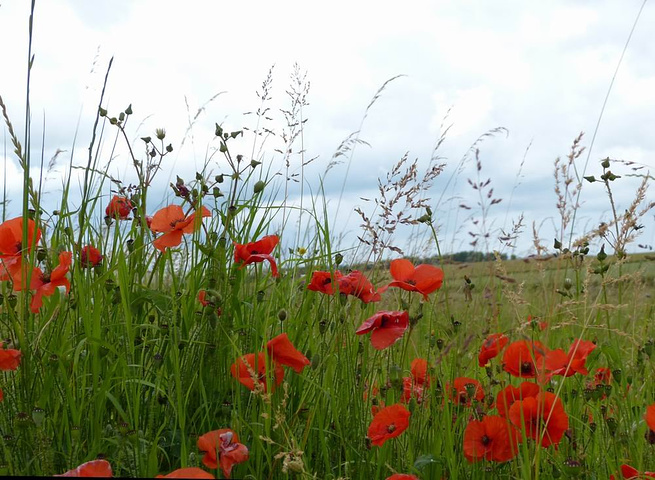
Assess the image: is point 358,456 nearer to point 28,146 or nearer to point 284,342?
point 284,342

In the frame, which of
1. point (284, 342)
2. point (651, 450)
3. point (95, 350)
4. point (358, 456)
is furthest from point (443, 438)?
point (95, 350)

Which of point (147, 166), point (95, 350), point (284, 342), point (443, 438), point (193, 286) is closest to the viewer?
point (284, 342)

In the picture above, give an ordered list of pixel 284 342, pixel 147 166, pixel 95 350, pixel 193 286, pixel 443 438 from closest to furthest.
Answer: pixel 284 342 < pixel 95 350 < pixel 443 438 < pixel 193 286 < pixel 147 166

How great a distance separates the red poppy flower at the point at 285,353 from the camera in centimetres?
129

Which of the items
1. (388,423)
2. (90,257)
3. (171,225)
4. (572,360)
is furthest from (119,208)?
(572,360)

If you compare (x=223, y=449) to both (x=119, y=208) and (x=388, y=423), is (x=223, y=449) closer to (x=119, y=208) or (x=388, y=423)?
(x=388, y=423)

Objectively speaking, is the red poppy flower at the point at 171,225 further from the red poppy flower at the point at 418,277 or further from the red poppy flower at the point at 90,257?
the red poppy flower at the point at 418,277

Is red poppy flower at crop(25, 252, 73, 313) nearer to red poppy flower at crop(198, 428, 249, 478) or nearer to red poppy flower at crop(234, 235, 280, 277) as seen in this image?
red poppy flower at crop(234, 235, 280, 277)

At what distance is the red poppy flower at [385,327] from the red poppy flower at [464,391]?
213 mm

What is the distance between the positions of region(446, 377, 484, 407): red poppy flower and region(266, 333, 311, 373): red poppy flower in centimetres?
39

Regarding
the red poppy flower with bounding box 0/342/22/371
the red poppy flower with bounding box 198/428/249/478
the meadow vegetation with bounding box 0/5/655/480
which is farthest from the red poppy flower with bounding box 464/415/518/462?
the red poppy flower with bounding box 0/342/22/371

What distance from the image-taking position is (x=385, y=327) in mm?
1403

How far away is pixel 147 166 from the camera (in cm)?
176

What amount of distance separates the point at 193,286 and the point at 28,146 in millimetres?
499
